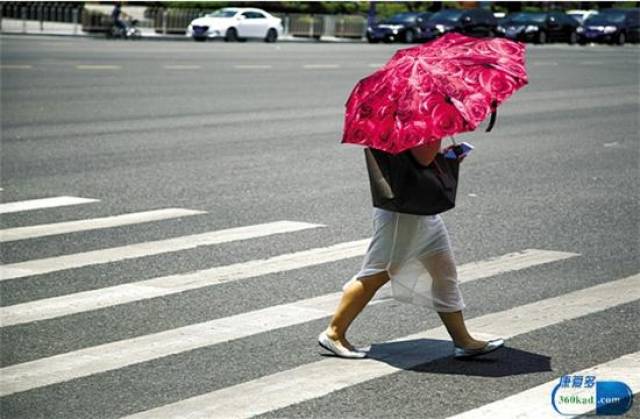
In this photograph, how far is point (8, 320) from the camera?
6969 millimetres

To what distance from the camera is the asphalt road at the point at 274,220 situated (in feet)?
19.3

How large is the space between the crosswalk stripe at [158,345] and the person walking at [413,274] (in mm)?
665

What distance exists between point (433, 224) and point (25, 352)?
210 cm

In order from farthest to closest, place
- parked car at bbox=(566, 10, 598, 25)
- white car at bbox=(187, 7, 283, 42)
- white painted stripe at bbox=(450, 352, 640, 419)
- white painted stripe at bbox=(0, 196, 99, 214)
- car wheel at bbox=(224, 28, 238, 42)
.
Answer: parked car at bbox=(566, 10, 598, 25)
car wheel at bbox=(224, 28, 238, 42)
white car at bbox=(187, 7, 283, 42)
white painted stripe at bbox=(0, 196, 99, 214)
white painted stripe at bbox=(450, 352, 640, 419)

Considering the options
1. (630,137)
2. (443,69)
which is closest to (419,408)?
(443,69)

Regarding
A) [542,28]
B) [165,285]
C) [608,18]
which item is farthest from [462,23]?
[165,285]

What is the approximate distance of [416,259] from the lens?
6.27 meters

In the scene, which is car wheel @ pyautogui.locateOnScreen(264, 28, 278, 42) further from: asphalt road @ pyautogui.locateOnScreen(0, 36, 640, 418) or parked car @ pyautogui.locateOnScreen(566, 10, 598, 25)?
asphalt road @ pyautogui.locateOnScreen(0, 36, 640, 418)

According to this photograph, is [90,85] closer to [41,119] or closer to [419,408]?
[41,119]

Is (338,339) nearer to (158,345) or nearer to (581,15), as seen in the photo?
(158,345)

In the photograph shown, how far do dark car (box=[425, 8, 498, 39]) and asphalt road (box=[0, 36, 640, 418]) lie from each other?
2982cm

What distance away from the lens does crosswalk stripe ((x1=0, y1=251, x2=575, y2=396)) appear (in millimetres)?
5926

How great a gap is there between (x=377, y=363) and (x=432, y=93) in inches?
51.9

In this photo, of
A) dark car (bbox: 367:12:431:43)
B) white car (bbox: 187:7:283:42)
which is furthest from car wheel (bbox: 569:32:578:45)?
white car (bbox: 187:7:283:42)
